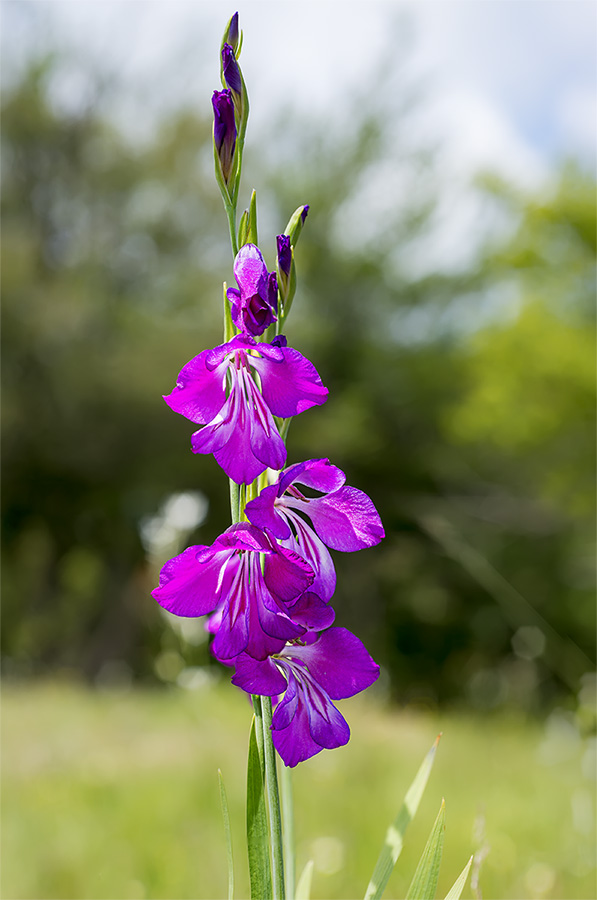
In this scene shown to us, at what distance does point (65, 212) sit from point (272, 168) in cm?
270

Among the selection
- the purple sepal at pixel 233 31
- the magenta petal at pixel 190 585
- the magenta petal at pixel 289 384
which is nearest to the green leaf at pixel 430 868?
the magenta petal at pixel 190 585

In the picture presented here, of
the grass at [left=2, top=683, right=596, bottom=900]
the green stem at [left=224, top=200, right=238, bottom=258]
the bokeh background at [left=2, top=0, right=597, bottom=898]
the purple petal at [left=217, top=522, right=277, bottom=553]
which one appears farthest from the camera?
the bokeh background at [left=2, top=0, right=597, bottom=898]

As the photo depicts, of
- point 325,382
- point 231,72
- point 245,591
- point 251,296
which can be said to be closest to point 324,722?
point 245,591

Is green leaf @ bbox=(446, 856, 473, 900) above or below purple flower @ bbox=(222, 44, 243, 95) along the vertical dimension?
below

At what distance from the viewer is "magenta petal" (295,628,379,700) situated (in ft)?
2.67

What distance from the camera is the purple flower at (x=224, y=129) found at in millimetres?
878

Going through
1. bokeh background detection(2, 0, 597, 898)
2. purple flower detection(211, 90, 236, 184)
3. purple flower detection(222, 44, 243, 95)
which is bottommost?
bokeh background detection(2, 0, 597, 898)

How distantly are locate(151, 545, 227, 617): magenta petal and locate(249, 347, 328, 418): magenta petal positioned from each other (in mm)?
166

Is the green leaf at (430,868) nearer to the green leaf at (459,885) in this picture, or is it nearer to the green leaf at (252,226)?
the green leaf at (459,885)

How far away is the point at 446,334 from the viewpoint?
11.1m

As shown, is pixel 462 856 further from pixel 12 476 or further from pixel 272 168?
pixel 272 168

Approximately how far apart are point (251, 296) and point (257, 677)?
1.26 feet

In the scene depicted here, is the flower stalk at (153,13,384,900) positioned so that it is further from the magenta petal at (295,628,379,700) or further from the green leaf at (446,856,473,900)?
the green leaf at (446,856,473,900)

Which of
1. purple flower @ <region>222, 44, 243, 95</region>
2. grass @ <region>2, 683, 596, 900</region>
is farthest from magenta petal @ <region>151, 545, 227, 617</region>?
grass @ <region>2, 683, 596, 900</region>
